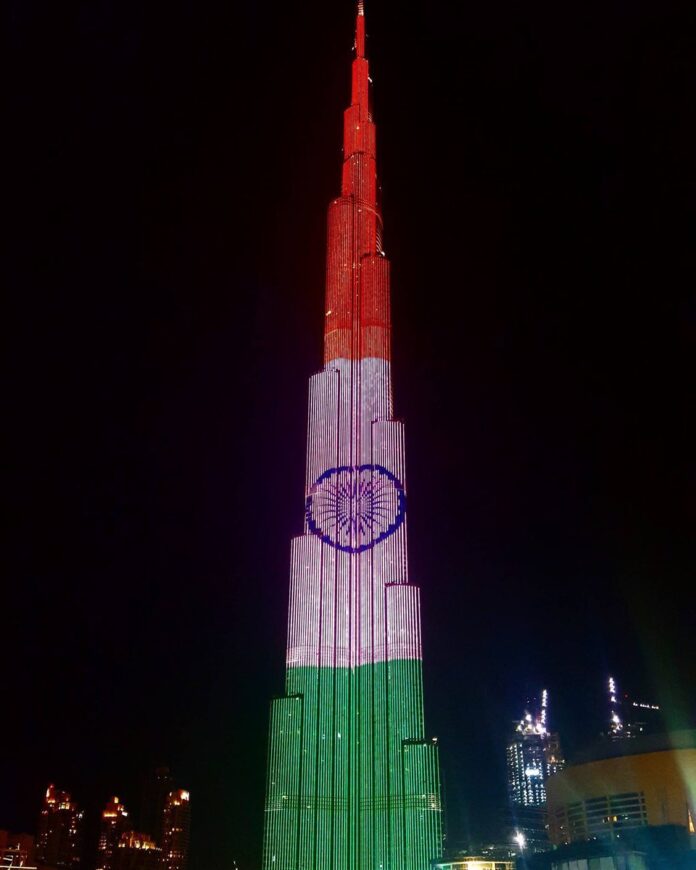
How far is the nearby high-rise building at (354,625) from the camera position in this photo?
3562cm

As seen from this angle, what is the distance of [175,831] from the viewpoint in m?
94.0

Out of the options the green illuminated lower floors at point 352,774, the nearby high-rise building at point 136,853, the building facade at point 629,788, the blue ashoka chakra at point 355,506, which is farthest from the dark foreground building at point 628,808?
the nearby high-rise building at point 136,853

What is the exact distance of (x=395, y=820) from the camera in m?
35.3

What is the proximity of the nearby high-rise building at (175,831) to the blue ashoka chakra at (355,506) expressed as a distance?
6358cm

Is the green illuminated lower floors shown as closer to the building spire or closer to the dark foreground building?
the dark foreground building

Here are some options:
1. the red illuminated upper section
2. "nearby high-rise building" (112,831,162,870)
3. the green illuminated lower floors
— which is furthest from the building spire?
"nearby high-rise building" (112,831,162,870)

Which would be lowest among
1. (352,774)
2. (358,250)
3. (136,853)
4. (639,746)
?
(136,853)

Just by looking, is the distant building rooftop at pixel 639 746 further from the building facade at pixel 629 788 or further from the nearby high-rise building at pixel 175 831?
the nearby high-rise building at pixel 175 831

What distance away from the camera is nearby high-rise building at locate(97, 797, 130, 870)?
76375 mm

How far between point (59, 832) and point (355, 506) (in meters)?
51.7

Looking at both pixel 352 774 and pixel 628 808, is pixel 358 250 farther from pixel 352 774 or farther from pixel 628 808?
pixel 628 808

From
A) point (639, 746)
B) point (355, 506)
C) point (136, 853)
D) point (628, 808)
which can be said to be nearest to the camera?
point (355, 506)

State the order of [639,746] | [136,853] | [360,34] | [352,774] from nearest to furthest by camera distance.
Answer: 1. [352,774]
2. [360,34]
3. [639,746]
4. [136,853]

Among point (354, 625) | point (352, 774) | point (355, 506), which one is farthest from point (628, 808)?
point (355, 506)
